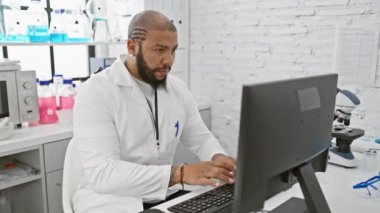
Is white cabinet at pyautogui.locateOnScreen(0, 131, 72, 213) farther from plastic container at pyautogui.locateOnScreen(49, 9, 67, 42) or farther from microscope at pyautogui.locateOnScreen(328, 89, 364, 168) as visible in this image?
microscope at pyautogui.locateOnScreen(328, 89, 364, 168)

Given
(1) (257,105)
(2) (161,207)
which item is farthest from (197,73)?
(1) (257,105)

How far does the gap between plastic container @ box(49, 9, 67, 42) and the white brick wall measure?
1195mm

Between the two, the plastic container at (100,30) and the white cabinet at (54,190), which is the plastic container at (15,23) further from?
the white cabinet at (54,190)

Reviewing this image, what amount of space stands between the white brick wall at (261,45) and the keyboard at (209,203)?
2.86ft

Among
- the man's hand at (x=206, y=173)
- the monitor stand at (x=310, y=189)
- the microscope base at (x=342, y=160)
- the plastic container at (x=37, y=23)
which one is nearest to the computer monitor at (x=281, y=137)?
the monitor stand at (x=310, y=189)

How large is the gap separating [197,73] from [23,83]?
1597 millimetres

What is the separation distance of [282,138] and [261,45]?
2.06 m

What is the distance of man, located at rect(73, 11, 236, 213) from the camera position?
1294mm

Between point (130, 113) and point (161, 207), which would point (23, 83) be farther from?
point (161, 207)

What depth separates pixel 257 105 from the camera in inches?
29.7

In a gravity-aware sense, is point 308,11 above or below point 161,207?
above

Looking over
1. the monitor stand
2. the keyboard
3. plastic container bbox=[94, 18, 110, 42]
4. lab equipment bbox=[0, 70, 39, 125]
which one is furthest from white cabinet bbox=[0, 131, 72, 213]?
the monitor stand

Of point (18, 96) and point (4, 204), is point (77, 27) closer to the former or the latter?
point (18, 96)

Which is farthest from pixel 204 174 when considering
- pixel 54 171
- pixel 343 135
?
pixel 54 171
